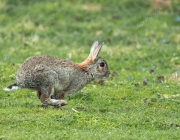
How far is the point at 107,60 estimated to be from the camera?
15875mm

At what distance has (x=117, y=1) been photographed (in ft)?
75.2

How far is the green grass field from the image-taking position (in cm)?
962

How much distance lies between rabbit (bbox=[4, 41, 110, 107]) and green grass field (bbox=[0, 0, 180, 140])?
276 mm

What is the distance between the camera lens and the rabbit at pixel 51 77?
1051 centimetres

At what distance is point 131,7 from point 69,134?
14071 mm

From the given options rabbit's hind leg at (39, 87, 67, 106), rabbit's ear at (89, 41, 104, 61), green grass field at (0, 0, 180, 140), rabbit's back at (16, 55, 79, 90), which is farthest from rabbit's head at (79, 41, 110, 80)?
rabbit's hind leg at (39, 87, 67, 106)

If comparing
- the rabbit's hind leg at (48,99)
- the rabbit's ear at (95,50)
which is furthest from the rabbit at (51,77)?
the rabbit's ear at (95,50)

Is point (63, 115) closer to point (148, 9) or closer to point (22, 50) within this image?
point (22, 50)

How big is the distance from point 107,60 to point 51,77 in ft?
17.7

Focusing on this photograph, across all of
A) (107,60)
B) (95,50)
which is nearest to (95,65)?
(95,50)

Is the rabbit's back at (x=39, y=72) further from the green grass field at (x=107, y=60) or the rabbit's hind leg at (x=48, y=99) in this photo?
the green grass field at (x=107, y=60)

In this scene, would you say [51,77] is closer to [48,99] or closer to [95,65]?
[48,99]

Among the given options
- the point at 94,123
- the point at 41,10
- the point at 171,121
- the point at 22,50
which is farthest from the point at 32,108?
the point at 41,10

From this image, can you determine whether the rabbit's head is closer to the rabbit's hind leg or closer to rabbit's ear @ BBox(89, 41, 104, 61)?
rabbit's ear @ BBox(89, 41, 104, 61)
